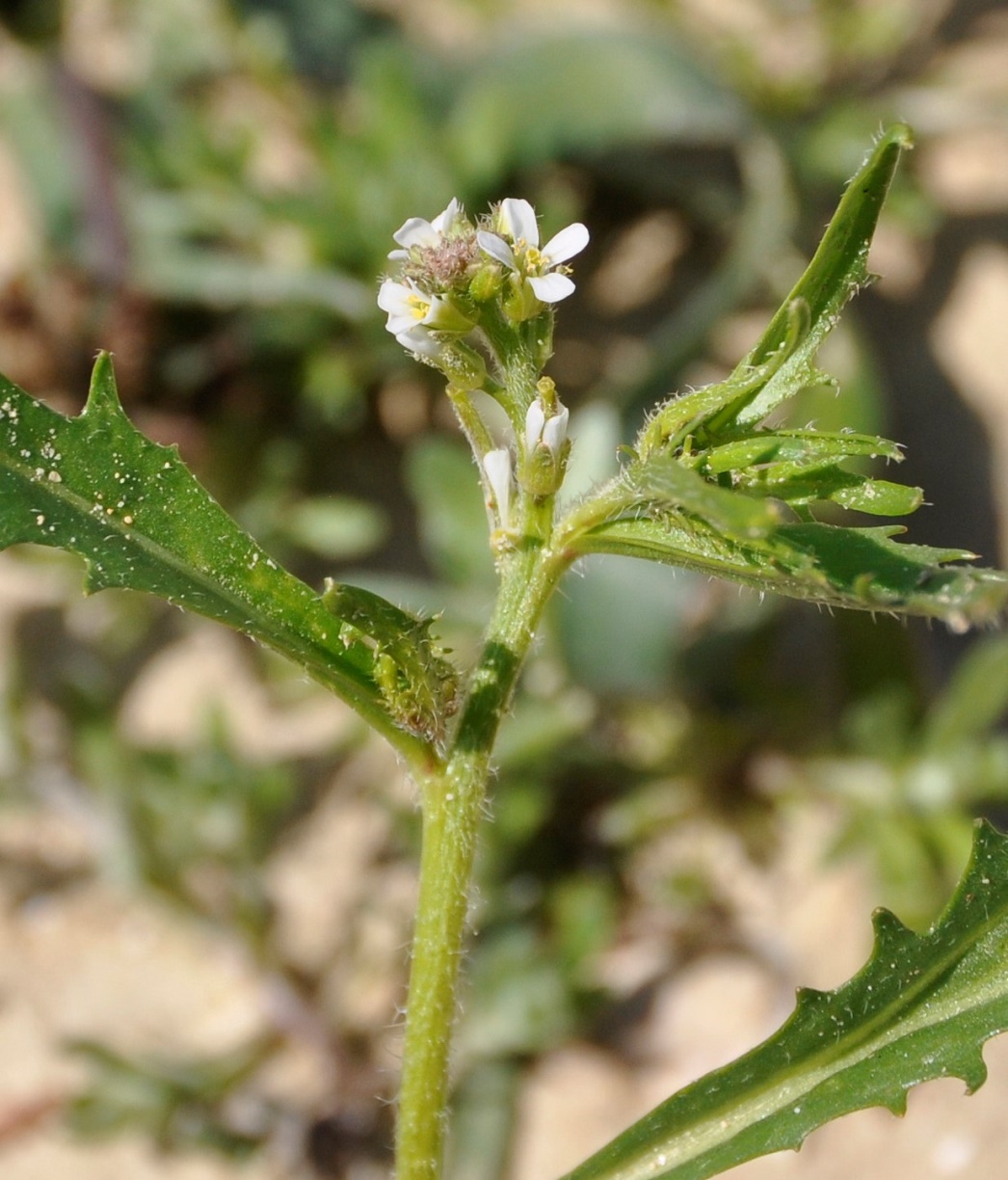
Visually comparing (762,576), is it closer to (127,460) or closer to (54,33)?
(127,460)

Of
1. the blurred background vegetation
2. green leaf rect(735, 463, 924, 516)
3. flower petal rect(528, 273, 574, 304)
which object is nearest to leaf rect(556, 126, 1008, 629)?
green leaf rect(735, 463, 924, 516)

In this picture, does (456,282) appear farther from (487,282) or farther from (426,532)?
(426,532)

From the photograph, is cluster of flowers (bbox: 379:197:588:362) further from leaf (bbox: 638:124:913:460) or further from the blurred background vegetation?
the blurred background vegetation

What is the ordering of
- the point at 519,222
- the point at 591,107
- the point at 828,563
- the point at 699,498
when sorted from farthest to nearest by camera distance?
the point at 591,107 → the point at 519,222 → the point at 828,563 → the point at 699,498

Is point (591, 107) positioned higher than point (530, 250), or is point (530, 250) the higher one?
point (591, 107)

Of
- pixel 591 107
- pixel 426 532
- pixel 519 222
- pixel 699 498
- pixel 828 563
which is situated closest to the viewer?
pixel 699 498

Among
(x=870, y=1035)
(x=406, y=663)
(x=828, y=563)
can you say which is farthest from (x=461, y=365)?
(x=870, y=1035)
